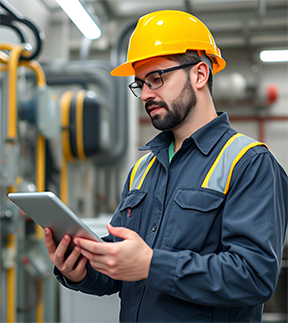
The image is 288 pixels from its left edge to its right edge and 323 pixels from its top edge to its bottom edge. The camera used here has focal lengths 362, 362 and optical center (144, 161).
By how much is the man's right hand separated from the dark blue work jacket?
49 millimetres

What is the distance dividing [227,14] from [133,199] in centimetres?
455

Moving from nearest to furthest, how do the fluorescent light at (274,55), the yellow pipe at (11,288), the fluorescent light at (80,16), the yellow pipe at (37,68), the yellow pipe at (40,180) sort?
the fluorescent light at (80,16)
the yellow pipe at (11,288)
the yellow pipe at (37,68)
the yellow pipe at (40,180)
the fluorescent light at (274,55)

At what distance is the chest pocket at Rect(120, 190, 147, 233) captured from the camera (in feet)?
3.54

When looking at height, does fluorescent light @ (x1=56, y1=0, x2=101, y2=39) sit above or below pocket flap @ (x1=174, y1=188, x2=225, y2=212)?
above

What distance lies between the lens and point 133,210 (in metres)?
1.10

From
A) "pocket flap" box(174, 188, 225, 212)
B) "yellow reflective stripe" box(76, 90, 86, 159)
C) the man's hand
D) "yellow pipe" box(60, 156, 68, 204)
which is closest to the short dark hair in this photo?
"pocket flap" box(174, 188, 225, 212)

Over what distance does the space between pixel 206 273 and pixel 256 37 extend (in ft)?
17.1

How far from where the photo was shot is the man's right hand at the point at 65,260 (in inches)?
37.2

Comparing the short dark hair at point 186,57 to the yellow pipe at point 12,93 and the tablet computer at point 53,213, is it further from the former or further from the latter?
the yellow pipe at point 12,93

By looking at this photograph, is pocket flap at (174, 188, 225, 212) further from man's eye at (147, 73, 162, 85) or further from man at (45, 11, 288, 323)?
man's eye at (147, 73, 162, 85)

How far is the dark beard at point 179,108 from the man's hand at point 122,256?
15.5 inches

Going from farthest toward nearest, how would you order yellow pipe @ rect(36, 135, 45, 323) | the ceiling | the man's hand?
1. the ceiling
2. yellow pipe @ rect(36, 135, 45, 323)
3. the man's hand

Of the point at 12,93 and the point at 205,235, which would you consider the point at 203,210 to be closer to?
the point at 205,235

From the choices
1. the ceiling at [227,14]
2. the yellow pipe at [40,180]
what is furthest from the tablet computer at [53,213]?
the ceiling at [227,14]
